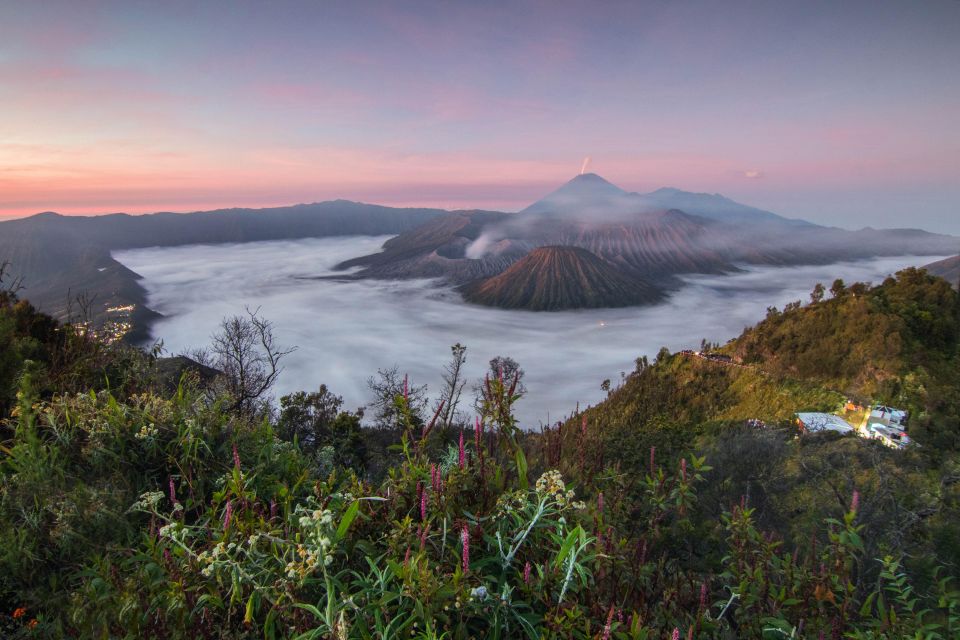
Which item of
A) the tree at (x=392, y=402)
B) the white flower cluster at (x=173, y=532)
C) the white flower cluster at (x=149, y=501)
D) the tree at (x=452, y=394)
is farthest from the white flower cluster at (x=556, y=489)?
the white flower cluster at (x=149, y=501)

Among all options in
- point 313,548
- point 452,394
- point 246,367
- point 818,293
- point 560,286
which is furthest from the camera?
point 560,286

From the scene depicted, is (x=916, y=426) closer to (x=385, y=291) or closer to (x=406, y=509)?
(x=406, y=509)

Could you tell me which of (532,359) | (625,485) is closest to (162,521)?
(625,485)

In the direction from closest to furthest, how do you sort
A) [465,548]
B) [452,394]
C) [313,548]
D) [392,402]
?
[465,548]
[313,548]
[392,402]
[452,394]

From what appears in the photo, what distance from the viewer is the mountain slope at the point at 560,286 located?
15562 centimetres

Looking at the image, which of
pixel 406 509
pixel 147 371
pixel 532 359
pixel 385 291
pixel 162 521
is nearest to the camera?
pixel 406 509

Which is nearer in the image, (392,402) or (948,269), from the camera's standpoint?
(392,402)

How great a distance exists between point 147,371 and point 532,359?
11573 cm

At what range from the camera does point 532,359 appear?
119562 mm

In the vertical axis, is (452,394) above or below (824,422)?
above

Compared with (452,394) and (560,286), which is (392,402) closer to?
(452,394)

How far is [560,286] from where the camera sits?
159 metres

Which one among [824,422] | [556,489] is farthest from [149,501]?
[824,422]

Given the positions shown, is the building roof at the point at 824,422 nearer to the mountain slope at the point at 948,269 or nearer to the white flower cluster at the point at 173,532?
the white flower cluster at the point at 173,532
